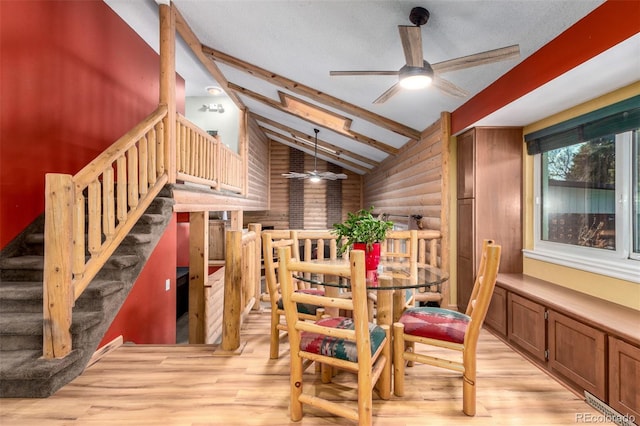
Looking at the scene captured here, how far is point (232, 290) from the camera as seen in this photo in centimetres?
260

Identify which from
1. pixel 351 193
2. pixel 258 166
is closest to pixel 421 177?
pixel 258 166

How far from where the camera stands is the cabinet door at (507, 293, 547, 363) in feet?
8.31

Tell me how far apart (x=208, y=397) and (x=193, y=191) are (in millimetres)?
2489

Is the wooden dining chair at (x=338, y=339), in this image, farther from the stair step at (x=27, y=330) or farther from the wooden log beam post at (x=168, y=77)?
the wooden log beam post at (x=168, y=77)

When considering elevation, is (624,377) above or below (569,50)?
below

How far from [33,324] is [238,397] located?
4.74 ft

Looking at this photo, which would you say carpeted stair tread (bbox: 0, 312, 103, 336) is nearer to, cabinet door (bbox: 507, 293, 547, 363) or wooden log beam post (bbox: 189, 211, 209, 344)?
wooden log beam post (bbox: 189, 211, 209, 344)

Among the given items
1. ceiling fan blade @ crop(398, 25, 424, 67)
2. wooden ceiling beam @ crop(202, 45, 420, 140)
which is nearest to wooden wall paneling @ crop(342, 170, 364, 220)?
wooden ceiling beam @ crop(202, 45, 420, 140)

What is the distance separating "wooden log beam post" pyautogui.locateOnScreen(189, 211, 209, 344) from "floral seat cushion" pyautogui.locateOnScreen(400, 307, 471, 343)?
127 inches

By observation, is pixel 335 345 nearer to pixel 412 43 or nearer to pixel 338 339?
pixel 338 339

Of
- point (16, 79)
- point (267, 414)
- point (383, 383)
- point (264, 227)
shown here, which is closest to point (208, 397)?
point (267, 414)

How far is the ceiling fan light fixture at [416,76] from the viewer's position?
85.4 inches

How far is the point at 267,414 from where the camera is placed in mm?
1856

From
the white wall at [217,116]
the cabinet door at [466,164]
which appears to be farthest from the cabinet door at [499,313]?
the white wall at [217,116]
